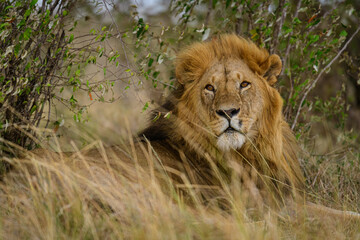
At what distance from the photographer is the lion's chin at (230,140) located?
3857 millimetres

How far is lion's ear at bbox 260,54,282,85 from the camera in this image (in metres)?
4.17

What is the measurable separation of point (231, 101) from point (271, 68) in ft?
1.95

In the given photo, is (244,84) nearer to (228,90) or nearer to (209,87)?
(228,90)

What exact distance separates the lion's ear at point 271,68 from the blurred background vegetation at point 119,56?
647 mm

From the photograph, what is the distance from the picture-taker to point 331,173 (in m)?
5.31

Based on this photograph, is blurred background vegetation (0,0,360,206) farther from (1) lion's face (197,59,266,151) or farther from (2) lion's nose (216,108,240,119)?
(2) lion's nose (216,108,240,119)

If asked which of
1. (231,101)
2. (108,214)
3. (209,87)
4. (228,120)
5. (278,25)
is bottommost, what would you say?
(108,214)

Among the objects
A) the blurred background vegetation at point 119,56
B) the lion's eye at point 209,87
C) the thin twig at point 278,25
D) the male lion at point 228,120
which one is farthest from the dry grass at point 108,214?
the thin twig at point 278,25

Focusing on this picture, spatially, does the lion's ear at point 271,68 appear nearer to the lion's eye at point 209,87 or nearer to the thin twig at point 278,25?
the lion's eye at point 209,87

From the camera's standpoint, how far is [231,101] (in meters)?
3.88

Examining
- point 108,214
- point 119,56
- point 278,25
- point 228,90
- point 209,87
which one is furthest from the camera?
point 278,25

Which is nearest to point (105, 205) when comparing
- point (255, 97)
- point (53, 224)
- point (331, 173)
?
point (53, 224)

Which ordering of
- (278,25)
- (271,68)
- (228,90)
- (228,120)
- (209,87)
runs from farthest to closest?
(278,25) → (271,68) → (209,87) → (228,90) → (228,120)

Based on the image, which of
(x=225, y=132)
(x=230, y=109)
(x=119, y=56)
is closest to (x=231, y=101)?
→ (x=230, y=109)
